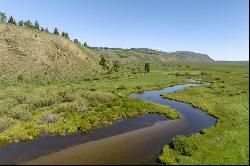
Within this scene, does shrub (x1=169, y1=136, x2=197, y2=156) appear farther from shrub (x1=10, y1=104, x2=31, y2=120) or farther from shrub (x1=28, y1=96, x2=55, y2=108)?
shrub (x1=28, y1=96, x2=55, y2=108)

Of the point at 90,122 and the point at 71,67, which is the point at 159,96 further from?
the point at 71,67

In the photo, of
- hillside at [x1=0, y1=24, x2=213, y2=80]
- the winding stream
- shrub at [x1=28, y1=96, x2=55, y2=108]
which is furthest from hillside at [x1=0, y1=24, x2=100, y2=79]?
the winding stream

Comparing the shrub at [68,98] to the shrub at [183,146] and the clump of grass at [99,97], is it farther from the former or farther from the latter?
the shrub at [183,146]

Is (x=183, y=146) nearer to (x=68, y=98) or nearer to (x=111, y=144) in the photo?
(x=111, y=144)

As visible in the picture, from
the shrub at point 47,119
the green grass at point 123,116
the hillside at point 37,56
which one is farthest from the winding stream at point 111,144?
the hillside at point 37,56

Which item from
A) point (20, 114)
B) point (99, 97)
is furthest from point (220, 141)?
point (20, 114)

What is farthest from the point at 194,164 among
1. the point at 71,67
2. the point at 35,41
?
the point at 35,41

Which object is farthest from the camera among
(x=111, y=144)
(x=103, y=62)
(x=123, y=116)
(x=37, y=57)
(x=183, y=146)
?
(x=103, y=62)
